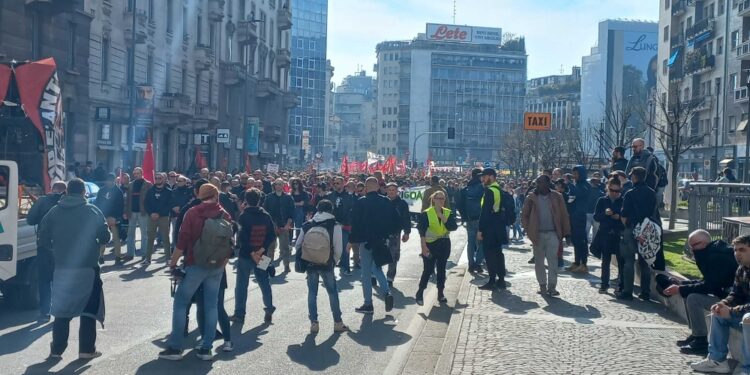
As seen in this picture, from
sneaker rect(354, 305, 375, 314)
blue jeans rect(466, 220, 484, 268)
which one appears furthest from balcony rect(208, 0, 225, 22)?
sneaker rect(354, 305, 375, 314)

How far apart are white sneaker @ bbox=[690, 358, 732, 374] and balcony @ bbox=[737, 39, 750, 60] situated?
159 ft

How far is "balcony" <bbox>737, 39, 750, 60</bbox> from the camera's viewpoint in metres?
52.8

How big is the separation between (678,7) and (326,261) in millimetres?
63876

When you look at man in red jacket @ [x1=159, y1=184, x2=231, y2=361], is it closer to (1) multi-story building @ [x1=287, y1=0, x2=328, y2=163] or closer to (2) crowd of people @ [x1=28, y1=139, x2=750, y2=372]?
(2) crowd of people @ [x1=28, y1=139, x2=750, y2=372]

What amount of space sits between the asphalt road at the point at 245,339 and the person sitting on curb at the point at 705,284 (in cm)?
292

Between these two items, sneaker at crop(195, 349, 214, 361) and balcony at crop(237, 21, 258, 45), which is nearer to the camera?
sneaker at crop(195, 349, 214, 361)

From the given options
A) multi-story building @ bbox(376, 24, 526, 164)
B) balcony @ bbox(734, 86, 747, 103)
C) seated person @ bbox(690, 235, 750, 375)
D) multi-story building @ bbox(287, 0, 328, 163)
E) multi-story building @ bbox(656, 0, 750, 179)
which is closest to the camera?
seated person @ bbox(690, 235, 750, 375)

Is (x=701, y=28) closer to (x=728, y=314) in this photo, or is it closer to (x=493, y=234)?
(x=493, y=234)

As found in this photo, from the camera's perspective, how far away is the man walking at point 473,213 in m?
17.0

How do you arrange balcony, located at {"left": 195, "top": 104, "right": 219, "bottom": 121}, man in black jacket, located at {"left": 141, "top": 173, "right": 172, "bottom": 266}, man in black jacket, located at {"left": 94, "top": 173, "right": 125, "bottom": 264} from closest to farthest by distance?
man in black jacket, located at {"left": 94, "top": 173, "right": 125, "bottom": 264}
man in black jacket, located at {"left": 141, "top": 173, "right": 172, "bottom": 266}
balcony, located at {"left": 195, "top": 104, "right": 219, "bottom": 121}

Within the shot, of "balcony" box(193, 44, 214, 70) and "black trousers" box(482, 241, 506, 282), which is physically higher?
"balcony" box(193, 44, 214, 70)

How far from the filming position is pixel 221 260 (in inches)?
357

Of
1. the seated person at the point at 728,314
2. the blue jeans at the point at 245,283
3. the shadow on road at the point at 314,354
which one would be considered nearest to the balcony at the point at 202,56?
the blue jeans at the point at 245,283

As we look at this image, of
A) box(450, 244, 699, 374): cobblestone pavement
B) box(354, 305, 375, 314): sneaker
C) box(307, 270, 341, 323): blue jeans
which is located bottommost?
box(354, 305, 375, 314): sneaker
